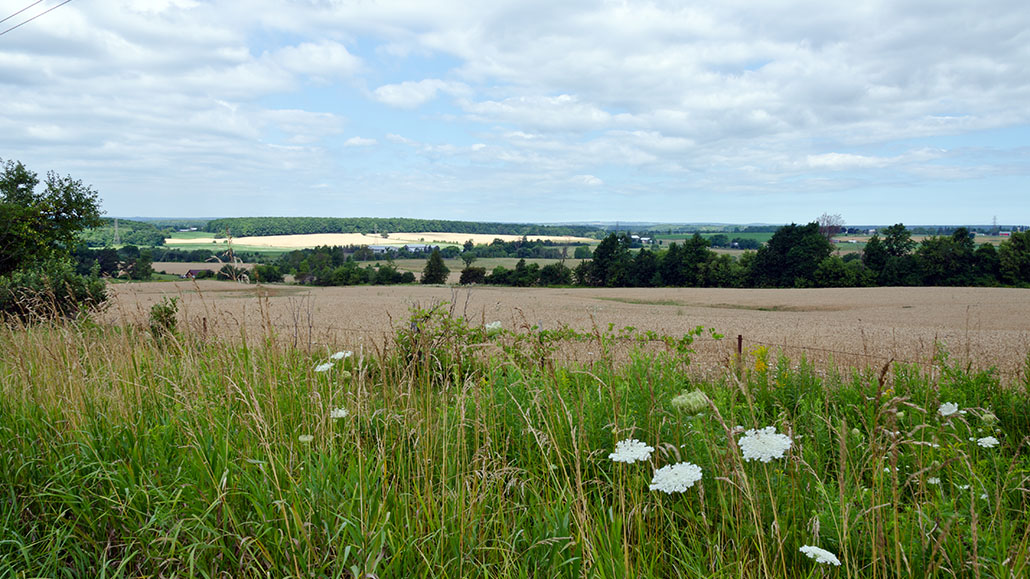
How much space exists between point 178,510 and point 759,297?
1826 inches

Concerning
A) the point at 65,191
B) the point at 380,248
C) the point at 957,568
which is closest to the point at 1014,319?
the point at 957,568

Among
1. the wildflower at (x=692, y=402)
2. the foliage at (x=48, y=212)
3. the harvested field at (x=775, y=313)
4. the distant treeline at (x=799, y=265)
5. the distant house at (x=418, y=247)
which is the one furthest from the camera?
the distant house at (x=418, y=247)

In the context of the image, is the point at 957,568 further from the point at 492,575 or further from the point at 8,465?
the point at 8,465

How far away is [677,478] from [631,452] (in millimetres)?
258

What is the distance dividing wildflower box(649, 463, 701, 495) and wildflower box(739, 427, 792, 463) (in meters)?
0.22

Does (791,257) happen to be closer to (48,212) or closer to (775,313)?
(775,313)

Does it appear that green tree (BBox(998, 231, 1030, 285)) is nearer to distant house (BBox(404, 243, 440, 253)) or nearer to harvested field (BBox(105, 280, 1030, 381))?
harvested field (BBox(105, 280, 1030, 381))

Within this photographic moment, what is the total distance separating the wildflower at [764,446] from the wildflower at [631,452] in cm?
37

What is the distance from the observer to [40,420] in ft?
12.8

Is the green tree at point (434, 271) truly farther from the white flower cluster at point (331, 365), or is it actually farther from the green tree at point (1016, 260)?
the white flower cluster at point (331, 365)

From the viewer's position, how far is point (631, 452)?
8.21 ft

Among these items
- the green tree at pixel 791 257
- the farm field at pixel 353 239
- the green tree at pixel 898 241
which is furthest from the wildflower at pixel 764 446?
the green tree at pixel 898 241

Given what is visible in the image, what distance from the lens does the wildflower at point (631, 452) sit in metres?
2.43

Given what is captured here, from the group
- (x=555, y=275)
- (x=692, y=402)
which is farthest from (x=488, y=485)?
(x=555, y=275)
